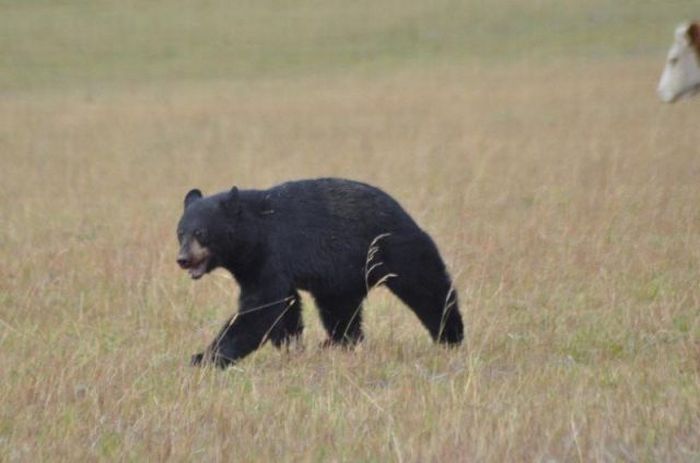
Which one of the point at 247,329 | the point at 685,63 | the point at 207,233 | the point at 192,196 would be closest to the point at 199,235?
the point at 207,233

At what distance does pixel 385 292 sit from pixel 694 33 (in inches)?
181

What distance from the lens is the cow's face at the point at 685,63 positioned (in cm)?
586

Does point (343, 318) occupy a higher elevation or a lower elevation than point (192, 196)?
lower

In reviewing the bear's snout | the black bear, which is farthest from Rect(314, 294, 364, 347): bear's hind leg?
the bear's snout

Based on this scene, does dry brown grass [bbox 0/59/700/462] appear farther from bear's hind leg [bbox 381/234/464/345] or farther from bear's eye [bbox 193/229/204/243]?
bear's eye [bbox 193/229/204/243]

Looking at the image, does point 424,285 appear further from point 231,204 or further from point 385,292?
point 385,292

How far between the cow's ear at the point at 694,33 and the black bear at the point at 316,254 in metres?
2.79

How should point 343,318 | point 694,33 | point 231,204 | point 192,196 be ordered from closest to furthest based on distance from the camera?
1. point 694,33
2. point 231,204
3. point 192,196
4. point 343,318

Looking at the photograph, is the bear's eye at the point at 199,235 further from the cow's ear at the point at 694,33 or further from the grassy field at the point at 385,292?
the cow's ear at the point at 694,33

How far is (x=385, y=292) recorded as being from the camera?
10.1 metres

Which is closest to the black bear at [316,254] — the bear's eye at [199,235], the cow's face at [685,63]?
the bear's eye at [199,235]

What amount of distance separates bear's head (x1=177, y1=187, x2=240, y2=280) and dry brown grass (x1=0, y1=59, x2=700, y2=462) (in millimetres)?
549

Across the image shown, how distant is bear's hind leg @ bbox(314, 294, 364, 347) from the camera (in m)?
8.36

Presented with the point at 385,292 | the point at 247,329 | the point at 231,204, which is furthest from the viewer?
the point at 385,292
